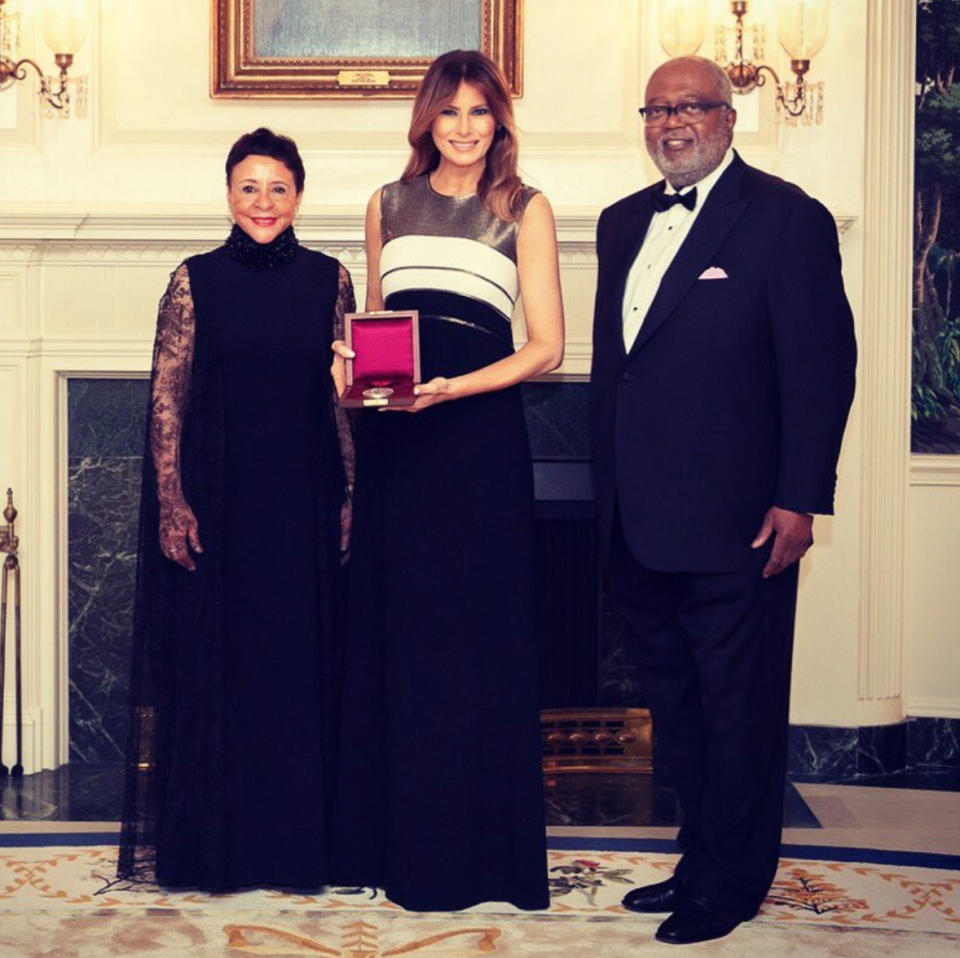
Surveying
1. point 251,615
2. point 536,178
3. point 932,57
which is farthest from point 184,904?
point 932,57

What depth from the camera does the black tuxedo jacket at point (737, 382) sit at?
11.0 feet

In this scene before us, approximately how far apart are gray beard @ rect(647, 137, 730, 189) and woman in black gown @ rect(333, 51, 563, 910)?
28cm

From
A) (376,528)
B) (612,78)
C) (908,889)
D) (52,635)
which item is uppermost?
(612,78)

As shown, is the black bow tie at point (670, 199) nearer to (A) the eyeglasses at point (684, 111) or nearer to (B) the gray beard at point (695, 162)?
(B) the gray beard at point (695, 162)

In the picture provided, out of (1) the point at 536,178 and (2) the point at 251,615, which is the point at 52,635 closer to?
(2) the point at 251,615

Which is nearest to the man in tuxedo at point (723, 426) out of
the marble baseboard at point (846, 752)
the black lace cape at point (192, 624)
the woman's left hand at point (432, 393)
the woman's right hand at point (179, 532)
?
the woman's left hand at point (432, 393)

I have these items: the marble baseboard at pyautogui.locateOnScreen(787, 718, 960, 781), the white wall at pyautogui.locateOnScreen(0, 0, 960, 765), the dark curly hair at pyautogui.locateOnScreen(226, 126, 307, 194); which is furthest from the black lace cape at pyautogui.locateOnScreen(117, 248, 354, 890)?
the marble baseboard at pyautogui.locateOnScreen(787, 718, 960, 781)

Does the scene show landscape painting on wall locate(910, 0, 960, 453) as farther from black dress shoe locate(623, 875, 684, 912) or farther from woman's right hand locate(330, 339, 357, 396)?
woman's right hand locate(330, 339, 357, 396)

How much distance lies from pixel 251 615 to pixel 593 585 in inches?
69.1

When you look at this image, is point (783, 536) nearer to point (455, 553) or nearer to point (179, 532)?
point (455, 553)

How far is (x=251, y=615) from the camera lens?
3727mm

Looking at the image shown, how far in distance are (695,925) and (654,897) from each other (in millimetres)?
226

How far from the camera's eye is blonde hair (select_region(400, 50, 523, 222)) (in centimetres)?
347

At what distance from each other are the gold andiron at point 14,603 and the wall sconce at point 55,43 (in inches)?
48.2
